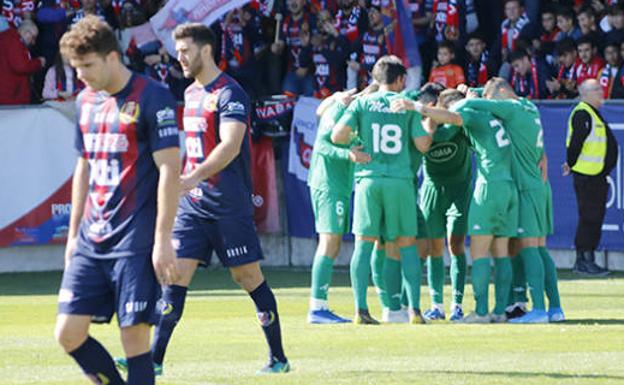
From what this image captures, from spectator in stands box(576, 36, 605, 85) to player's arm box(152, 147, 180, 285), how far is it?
14657 millimetres

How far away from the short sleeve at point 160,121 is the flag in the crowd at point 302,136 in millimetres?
13559

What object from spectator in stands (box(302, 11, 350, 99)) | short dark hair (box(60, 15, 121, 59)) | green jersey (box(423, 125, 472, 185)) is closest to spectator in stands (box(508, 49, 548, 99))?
spectator in stands (box(302, 11, 350, 99))

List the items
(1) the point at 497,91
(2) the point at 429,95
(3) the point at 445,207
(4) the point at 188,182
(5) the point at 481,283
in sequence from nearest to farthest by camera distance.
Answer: (4) the point at 188,182
(5) the point at 481,283
(1) the point at 497,91
(2) the point at 429,95
(3) the point at 445,207

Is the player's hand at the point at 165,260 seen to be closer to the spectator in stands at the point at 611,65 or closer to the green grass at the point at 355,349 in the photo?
the green grass at the point at 355,349

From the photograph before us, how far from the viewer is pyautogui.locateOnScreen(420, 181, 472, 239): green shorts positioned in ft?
51.4

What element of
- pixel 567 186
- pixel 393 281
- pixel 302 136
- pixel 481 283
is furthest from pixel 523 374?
pixel 302 136

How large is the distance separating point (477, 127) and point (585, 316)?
7.11 feet

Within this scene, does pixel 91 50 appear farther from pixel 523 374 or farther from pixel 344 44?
pixel 344 44

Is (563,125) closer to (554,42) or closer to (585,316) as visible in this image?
(554,42)

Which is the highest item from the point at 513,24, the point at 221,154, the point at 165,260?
the point at 221,154

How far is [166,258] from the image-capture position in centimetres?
827

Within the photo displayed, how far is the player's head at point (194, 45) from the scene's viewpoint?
1093 cm

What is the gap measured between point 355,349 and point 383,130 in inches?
103

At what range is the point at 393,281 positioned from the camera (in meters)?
15.0
